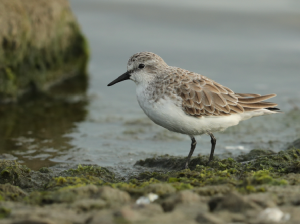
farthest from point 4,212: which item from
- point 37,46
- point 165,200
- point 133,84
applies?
point 133,84

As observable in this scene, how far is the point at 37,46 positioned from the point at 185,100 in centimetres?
540

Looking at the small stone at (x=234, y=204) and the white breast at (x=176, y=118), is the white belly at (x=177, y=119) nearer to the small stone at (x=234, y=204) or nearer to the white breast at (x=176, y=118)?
the white breast at (x=176, y=118)

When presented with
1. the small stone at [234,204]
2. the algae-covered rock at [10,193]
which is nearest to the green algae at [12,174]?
the algae-covered rock at [10,193]

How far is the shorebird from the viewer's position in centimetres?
612

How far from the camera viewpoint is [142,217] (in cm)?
354

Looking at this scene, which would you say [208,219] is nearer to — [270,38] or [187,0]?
[270,38]

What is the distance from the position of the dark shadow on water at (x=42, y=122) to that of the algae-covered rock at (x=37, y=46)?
33 cm

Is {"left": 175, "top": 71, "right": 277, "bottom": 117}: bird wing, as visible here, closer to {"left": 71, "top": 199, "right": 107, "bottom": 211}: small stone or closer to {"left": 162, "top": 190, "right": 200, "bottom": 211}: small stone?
{"left": 162, "top": 190, "right": 200, "bottom": 211}: small stone

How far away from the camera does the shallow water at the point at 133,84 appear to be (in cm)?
796

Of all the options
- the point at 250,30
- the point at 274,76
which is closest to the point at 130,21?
the point at 250,30

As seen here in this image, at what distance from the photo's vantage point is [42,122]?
9117 mm

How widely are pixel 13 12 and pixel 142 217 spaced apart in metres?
7.29

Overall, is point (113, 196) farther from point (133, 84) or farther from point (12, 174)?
point (133, 84)

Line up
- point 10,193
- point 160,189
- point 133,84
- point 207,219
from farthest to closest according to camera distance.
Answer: point 133,84
point 10,193
point 160,189
point 207,219
